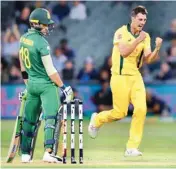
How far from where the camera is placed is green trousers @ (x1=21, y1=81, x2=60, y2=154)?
11.9m

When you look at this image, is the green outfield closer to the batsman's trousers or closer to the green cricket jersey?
the batsman's trousers

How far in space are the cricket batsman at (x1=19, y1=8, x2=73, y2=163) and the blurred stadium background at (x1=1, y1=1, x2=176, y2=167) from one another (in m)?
10.4

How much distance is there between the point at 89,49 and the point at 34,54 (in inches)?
472

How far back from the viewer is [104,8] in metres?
24.2

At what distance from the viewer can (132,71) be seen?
13.6m

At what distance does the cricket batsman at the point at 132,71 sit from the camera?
1334cm

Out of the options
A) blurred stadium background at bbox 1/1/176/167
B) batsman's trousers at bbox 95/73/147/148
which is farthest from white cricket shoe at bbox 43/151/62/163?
blurred stadium background at bbox 1/1/176/167

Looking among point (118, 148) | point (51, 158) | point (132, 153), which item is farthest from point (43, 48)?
point (118, 148)

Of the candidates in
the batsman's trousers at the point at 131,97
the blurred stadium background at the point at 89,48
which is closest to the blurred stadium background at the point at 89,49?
the blurred stadium background at the point at 89,48

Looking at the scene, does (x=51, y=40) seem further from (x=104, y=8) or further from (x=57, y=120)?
(x=57, y=120)

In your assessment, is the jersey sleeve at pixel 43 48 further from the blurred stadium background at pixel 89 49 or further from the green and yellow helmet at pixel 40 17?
the blurred stadium background at pixel 89 49

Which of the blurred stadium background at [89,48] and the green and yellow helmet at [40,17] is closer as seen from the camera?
the green and yellow helmet at [40,17]

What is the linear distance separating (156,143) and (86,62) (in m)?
7.60

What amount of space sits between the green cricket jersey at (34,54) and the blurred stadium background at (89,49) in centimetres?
1054
